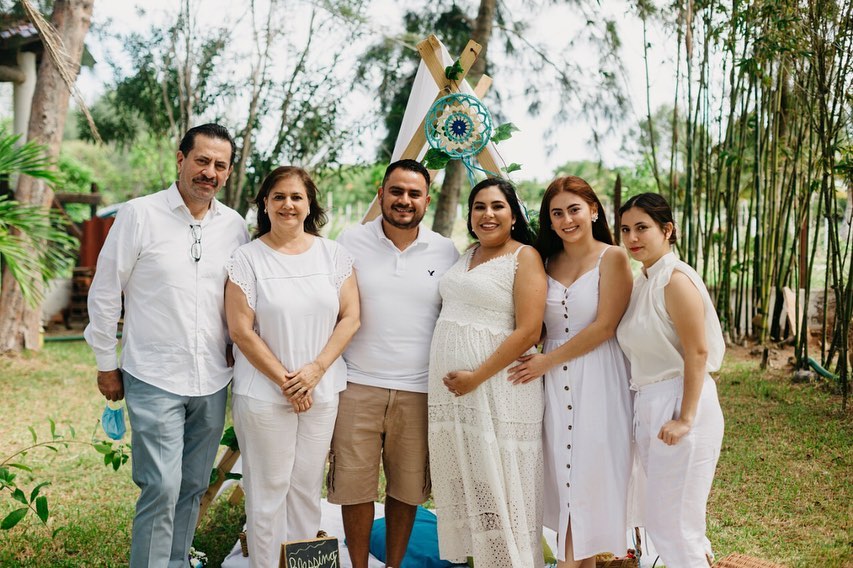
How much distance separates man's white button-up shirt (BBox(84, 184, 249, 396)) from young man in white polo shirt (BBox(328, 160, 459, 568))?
56cm

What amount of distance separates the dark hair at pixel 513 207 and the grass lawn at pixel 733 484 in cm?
175

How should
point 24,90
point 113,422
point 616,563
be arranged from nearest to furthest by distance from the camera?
point 113,422
point 616,563
point 24,90

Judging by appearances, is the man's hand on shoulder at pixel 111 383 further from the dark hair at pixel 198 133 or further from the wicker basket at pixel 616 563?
the wicker basket at pixel 616 563

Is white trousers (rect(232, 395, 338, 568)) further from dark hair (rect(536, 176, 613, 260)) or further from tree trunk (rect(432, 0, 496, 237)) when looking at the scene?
tree trunk (rect(432, 0, 496, 237))

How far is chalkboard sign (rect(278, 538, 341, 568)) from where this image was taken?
2529 mm

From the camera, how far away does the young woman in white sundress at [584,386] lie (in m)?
2.63

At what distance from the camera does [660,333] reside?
251 cm

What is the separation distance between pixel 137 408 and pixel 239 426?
357 mm

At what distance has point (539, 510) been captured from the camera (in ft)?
8.93

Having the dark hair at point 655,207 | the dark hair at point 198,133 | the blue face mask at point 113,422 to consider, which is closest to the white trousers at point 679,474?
the dark hair at point 655,207

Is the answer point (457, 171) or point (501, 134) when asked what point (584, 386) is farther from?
point (457, 171)

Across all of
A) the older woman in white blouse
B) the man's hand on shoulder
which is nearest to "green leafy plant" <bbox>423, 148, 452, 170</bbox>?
the older woman in white blouse

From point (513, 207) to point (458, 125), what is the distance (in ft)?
2.19

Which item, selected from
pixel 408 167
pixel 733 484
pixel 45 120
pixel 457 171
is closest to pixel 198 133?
pixel 408 167
